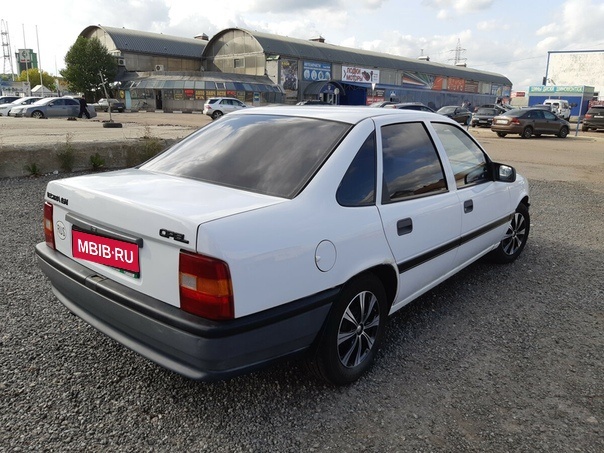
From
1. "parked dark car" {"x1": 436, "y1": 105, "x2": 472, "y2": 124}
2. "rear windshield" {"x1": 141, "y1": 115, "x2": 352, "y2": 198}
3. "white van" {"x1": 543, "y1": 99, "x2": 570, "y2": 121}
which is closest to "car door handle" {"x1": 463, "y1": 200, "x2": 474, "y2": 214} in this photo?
A: "rear windshield" {"x1": 141, "y1": 115, "x2": 352, "y2": 198}

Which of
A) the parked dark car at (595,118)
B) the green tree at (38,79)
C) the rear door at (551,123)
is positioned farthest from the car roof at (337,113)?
the green tree at (38,79)

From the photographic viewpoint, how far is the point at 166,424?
2.46 m

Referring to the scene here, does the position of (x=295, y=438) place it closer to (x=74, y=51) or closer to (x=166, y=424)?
(x=166, y=424)

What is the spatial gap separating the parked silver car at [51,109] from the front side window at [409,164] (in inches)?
1279

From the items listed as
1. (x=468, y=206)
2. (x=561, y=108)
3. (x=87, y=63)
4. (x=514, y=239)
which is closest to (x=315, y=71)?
(x=561, y=108)

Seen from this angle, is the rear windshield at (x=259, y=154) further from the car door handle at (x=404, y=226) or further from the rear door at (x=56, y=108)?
the rear door at (x=56, y=108)

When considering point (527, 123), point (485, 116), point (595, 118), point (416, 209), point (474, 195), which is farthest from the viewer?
point (485, 116)

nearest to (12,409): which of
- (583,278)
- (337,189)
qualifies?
(337,189)

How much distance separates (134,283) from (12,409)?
0.97 metres

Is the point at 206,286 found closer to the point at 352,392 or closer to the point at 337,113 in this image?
the point at 352,392

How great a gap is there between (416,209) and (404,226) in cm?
21

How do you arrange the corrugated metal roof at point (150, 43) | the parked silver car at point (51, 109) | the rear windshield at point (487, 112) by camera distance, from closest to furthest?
the parked silver car at point (51, 109)
the rear windshield at point (487, 112)
the corrugated metal roof at point (150, 43)

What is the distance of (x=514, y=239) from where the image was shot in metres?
5.08

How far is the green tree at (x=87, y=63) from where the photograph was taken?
5841 cm
